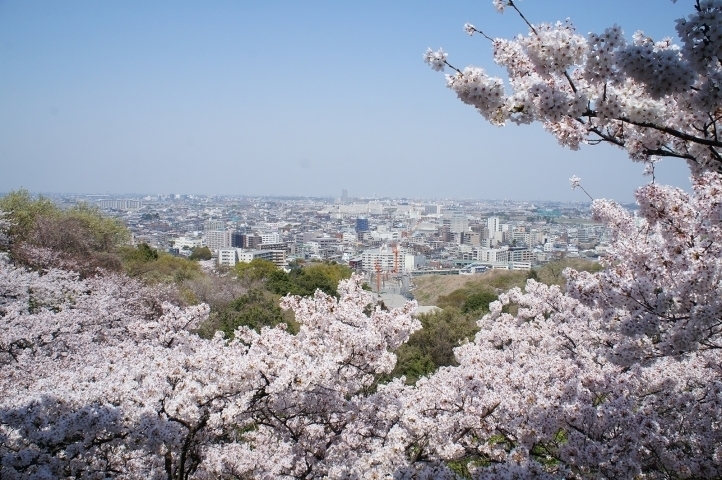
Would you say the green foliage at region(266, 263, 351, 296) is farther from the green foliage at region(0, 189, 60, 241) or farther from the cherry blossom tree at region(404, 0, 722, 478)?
the cherry blossom tree at region(404, 0, 722, 478)

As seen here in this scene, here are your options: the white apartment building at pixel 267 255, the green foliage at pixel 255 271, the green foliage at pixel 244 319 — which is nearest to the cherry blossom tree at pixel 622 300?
the green foliage at pixel 244 319

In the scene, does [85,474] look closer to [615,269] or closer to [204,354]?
[204,354]

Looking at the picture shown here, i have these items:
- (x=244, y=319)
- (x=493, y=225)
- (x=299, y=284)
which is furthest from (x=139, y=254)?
(x=493, y=225)

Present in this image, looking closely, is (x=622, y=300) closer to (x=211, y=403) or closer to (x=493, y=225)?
(x=211, y=403)

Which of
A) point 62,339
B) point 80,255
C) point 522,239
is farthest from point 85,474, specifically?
point 522,239

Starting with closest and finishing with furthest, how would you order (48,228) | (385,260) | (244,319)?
1. (244,319)
2. (48,228)
3. (385,260)

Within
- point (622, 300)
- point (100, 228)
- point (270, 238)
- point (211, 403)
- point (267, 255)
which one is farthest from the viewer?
point (270, 238)

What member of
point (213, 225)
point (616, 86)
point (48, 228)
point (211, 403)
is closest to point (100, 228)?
point (48, 228)

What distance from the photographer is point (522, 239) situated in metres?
103

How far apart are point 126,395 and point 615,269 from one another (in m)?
4.15

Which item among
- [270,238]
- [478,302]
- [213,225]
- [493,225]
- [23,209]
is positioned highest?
[23,209]

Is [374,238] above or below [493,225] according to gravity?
below

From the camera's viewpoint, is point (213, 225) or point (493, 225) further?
point (493, 225)

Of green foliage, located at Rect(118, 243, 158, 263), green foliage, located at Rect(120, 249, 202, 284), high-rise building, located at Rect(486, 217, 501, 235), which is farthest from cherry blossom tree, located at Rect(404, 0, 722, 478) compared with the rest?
high-rise building, located at Rect(486, 217, 501, 235)
